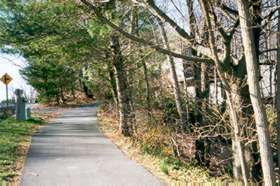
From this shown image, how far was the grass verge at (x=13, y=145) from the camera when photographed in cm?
1277

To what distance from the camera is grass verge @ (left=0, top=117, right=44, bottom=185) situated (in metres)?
12.8

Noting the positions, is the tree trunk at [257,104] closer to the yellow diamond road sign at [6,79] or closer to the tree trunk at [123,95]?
the tree trunk at [123,95]

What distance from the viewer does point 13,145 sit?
17.3 m

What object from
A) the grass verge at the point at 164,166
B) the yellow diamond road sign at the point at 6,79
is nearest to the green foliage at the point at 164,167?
the grass verge at the point at 164,166

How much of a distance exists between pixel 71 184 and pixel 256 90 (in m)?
5.08

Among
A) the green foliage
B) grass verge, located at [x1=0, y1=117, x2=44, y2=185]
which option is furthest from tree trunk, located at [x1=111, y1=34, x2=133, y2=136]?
the green foliage

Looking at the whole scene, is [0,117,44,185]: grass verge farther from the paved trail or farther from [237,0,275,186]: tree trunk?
[237,0,275,186]: tree trunk

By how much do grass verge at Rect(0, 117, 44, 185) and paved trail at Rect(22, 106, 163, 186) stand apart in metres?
0.25

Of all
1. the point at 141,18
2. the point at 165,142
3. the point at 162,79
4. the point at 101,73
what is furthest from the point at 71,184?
the point at 101,73

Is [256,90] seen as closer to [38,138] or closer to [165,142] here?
[165,142]

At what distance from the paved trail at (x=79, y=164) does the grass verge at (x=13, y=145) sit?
249 millimetres

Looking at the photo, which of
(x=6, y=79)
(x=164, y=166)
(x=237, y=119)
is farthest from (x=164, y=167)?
(x=6, y=79)

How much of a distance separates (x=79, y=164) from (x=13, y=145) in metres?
4.00

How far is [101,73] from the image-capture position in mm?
26531
